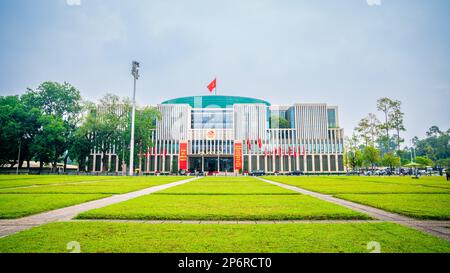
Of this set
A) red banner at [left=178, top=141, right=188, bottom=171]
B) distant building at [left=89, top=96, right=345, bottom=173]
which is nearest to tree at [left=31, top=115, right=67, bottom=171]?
distant building at [left=89, top=96, right=345, bottom=173]

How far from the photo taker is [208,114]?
8250cm

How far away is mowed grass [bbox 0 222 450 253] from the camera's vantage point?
161 inches

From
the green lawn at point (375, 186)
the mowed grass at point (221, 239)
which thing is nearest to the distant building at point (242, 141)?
the green lawn at point (375, 186)

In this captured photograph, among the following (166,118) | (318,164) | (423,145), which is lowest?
(318,164)

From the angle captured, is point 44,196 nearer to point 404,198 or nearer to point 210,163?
point 404,198

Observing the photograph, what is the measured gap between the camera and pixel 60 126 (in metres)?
51.3

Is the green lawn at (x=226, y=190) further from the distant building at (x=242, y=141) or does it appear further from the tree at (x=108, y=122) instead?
the distant building at (x=242, y=141)

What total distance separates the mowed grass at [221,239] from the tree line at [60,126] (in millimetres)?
53122

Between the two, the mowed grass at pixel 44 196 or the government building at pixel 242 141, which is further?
the government building at pixel 242 141

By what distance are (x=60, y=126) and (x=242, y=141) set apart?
159ft

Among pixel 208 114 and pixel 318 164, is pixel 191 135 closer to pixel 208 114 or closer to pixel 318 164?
pixel 208 114

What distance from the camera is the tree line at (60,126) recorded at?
4997 centimetres
